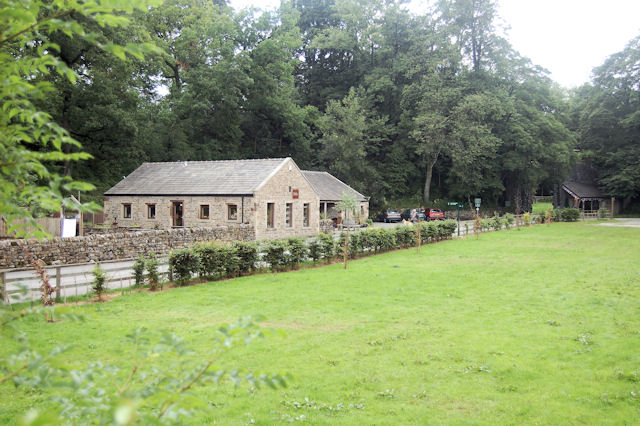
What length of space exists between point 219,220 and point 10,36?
1051 inches

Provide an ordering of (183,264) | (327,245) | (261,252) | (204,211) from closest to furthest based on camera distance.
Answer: (183,264), (261,252), (327,245), (204,211)

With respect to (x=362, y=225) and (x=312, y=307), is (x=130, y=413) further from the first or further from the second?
(x=362, y=225)

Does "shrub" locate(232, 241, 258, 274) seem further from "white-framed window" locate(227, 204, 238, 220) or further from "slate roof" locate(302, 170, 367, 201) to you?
"slate roof" locate(302, 170, 367, 201)

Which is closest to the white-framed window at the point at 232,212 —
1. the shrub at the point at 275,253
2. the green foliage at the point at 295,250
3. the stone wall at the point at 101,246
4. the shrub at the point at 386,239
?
the stone wall at the point at 101,246

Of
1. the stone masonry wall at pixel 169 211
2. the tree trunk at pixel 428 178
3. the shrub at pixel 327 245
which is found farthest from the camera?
the tree trunk at pixel 428 178

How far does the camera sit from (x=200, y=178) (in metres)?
31.4

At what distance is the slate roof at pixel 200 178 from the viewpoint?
1155 inches

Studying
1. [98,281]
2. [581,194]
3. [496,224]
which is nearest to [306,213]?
[496,224]

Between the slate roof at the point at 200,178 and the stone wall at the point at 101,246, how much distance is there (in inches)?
186

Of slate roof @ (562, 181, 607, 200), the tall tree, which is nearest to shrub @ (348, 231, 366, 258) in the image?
slate roof @ (562, 181, 607, 200)

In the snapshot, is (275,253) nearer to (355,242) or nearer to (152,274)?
(152,274)

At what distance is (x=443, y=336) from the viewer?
31.9 feet

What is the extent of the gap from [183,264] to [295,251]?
16.1ft

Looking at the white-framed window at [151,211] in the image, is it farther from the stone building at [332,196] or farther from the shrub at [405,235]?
the shrub at [405,235]
